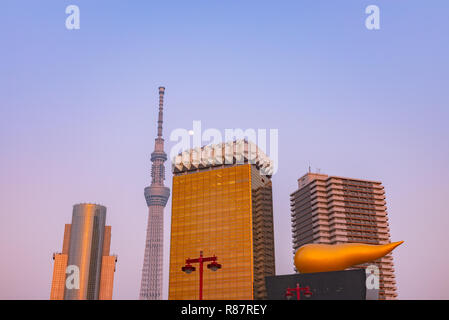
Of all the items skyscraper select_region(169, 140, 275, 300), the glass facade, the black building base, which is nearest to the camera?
the black building base

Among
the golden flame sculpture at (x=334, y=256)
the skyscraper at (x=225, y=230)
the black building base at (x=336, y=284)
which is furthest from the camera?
the skyscraper at (x=225, y=230)

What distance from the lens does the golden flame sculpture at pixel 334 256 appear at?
41031 mm

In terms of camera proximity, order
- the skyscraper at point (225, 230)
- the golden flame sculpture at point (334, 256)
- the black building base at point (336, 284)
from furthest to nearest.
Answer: the skyscraper at point (225, 230) → the black building base at point (336, 284) → the golden flame sculpture at point (334, 256)

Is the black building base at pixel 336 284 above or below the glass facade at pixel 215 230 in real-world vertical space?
below

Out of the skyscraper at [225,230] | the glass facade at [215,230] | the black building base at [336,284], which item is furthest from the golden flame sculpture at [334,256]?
the skyscraper at [225,230]

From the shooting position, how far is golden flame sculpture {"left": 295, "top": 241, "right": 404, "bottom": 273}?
41031mm

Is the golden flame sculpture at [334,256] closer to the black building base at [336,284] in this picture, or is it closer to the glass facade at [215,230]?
the black building base at [336,284]

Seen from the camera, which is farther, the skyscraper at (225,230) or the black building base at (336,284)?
the skyscraper at (225,230)

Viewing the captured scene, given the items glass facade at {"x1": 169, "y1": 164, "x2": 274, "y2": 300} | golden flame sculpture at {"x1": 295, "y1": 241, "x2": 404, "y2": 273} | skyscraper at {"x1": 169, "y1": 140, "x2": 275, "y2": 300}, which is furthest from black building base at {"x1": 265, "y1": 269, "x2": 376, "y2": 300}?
skyscraper at {"x1": 169, "y1": 140, "x2": 275, "y2": 300}

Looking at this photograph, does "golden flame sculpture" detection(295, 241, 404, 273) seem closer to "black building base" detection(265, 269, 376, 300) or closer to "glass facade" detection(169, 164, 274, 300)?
"black building base" detection(265, 269, 376, 300)

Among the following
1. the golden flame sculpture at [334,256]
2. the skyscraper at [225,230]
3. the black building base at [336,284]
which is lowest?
the black building base at [336,284]
